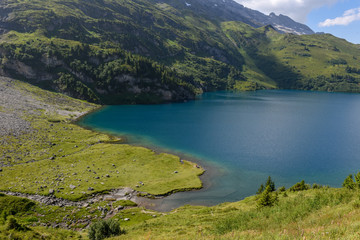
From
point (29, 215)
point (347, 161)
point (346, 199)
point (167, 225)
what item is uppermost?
point (346, 199)

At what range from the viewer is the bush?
29.4 metres

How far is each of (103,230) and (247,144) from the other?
75.8 m

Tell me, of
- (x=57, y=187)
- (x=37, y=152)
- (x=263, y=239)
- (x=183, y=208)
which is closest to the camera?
(x=263, y=239)

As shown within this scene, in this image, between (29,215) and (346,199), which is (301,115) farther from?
(29,215)

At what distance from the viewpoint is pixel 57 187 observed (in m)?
51.8

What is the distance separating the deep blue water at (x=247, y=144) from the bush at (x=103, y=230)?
2195cm

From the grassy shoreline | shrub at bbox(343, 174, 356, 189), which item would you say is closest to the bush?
the grassy shoreline

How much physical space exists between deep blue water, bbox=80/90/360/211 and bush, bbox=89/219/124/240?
21953 mm

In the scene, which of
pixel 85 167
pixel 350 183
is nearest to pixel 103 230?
pixel 85 167

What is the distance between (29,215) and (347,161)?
9624cm

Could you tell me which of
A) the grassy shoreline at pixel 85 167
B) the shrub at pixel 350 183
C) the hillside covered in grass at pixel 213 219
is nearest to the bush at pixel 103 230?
the hillside covered in grass at pixel 213 219

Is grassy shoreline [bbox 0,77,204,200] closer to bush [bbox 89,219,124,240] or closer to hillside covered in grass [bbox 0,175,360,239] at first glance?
hillside covered in grass [bbox 0,175,360,239]

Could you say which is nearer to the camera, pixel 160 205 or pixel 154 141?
pixel 160 205

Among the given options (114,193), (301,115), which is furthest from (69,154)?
(301,115)
